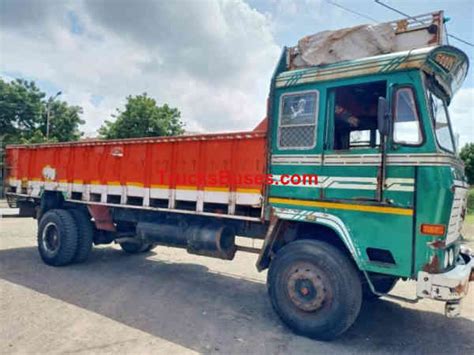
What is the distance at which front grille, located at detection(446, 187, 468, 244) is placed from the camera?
3740 mm

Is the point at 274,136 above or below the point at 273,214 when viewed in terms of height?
above

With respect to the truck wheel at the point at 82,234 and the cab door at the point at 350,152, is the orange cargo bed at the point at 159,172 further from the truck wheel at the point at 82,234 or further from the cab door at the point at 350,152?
the cab door at the point at 350,152

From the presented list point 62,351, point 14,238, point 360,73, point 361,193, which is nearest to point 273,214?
point 361,193

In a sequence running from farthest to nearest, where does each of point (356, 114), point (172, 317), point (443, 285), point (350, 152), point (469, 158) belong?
point (469, 158) < point (356, 114) < point (172, 317) < point (350, 152) < point (443, 285)

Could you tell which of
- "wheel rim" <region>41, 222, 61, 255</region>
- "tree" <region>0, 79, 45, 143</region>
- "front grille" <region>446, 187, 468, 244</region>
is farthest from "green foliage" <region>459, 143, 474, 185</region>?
"tree" <region>0, 79, 45, 143</region>

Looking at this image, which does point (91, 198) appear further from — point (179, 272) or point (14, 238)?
point (14, 238)

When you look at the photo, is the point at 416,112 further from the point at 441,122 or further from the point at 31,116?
the point at 31,116

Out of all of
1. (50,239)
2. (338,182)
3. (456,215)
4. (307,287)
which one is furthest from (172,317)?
(50,239)

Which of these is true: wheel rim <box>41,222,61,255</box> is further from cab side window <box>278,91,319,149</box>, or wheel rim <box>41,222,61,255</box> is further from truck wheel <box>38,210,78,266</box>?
cab side window <box>278,91,319,149</box>

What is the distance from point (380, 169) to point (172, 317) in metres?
3.15

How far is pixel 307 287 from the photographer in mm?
4172

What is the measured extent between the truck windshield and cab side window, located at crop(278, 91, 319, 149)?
1256 millimetres

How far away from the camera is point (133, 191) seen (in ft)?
20.6

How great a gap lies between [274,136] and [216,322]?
249 centimetres
